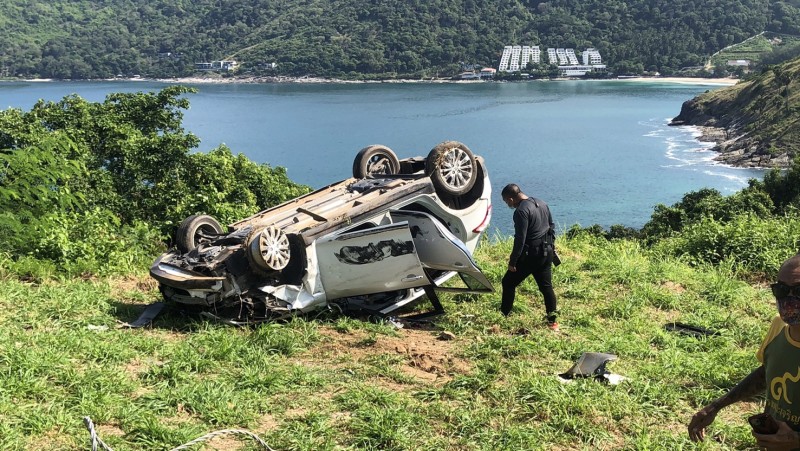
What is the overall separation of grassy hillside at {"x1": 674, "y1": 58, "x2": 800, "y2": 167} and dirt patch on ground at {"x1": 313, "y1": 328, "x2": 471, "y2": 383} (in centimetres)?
5656

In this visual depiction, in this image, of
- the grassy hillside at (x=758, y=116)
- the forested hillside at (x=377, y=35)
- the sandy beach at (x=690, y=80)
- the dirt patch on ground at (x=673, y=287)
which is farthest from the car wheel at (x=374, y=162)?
the forested hillside at (x=377, y=35)

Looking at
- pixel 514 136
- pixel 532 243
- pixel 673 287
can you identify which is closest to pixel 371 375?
pixel 532 243

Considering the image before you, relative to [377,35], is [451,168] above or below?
below

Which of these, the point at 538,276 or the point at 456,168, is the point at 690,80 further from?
the point at 538,276

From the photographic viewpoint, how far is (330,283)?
6500 mm

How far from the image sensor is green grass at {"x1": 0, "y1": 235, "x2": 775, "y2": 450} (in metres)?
4.32

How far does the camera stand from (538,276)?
6.75 meters

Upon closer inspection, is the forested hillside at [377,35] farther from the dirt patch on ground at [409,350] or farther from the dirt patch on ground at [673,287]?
the dirt patch on ground at [409,350]

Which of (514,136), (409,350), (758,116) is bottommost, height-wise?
(514,136)

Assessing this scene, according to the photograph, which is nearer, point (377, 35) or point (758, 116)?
point (758, 116)

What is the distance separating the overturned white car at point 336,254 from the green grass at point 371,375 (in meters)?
0.31

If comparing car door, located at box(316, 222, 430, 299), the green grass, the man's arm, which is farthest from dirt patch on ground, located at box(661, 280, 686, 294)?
the man's arm

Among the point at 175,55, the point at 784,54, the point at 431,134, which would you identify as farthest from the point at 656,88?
the point at 175,55

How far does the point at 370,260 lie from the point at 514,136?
232 ft
